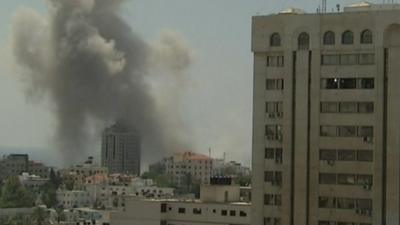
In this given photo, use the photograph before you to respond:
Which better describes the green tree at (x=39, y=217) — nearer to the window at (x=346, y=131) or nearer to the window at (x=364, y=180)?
the window at (x=346, y=131)

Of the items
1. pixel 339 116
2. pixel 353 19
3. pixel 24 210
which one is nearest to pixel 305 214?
pixel 339 116

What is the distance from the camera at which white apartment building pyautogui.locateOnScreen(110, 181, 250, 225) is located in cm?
4038

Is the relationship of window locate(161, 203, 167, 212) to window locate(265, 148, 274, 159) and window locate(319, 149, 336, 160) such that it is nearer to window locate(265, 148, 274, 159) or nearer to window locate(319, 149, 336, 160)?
window locate(265, 148, 274, 159)

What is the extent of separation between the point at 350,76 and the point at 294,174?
311 cm

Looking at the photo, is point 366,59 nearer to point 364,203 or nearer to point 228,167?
point 364,203

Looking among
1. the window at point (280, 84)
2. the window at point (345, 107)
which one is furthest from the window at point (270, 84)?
the window at point (345, 107)

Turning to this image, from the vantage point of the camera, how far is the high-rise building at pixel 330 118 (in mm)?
26953

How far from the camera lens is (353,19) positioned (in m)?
27.5

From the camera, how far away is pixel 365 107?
2734 cm

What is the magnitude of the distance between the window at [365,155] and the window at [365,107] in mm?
1087

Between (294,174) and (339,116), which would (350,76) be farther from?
(294,174)

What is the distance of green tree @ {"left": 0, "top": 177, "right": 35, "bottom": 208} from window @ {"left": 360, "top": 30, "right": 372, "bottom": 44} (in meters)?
82.7

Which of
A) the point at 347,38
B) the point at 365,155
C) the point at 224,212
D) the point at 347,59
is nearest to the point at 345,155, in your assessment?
the point at 365,155

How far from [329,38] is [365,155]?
11.0 feet
